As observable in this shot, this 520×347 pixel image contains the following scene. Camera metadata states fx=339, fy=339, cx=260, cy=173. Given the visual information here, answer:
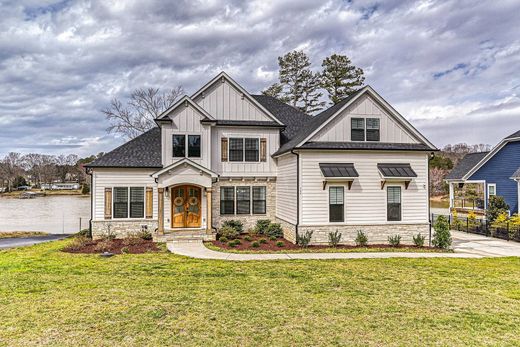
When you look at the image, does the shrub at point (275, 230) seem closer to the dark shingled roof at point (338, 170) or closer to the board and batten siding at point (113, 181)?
the dark shingled roof at point (338, 170)

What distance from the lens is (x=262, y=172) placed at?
58.7 feet

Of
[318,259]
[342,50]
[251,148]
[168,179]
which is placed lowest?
[318,259]

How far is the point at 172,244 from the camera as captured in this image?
14.9 meters

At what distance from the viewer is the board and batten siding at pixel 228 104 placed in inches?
698

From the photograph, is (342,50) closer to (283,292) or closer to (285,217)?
(285,217)

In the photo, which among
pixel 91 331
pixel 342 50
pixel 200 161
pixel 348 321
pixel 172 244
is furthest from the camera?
pixel 342 50

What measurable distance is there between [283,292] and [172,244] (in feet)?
26.8

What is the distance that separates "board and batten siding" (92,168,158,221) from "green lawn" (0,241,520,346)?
4.90 meters

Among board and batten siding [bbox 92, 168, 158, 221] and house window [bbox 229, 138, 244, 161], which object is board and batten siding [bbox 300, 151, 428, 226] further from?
board and batten siding [bbox 92, 168, 158, 221]

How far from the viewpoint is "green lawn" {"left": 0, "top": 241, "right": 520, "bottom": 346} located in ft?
18.4

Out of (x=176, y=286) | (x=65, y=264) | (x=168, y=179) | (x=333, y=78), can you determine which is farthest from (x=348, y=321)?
(x=333, y=78)

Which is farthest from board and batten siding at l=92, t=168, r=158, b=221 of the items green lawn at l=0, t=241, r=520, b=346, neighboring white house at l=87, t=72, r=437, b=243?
green lawn at l=0, t=241, r=520, b=346

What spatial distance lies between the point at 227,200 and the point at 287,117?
22.2ft

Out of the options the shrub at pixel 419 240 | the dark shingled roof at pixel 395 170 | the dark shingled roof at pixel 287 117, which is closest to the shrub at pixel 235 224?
the dark shingled roof at pixel 287 117
